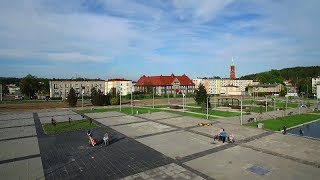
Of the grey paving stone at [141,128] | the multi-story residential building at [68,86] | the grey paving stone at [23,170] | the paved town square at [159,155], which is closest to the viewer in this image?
the grey paving stone at [23,170]

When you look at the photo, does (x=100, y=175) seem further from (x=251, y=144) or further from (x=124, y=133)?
(x=251, y=144)

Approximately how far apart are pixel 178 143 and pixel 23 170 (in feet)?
43.6

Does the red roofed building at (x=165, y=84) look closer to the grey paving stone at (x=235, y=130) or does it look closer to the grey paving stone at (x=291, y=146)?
the grey paving stone at (x=235, y=130)

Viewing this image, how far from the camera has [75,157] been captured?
20.1 metres

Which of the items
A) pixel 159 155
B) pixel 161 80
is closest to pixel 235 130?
pixel 159 155

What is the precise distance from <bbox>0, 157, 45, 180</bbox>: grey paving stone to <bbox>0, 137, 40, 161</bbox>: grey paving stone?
2031 millimetres

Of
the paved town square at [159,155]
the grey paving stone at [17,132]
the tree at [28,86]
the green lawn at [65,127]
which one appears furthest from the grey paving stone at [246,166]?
the tree at [28,86]

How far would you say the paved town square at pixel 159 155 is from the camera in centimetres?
1644

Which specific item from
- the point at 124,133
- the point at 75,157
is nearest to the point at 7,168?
the point at 75,157

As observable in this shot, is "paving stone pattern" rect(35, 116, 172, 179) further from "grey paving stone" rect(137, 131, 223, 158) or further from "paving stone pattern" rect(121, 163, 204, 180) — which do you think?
"grey paving stone" rect(137, 131, 223, 158)

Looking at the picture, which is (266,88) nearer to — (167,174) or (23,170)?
(167,174)

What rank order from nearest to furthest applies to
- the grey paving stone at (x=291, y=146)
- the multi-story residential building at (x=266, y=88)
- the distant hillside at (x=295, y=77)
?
the grey paving stone at (x=291, y=146) < the distant hillside at (x=295, y=77) < the multi-story residential building at (x=266, y=88)

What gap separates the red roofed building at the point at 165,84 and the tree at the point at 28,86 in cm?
4504

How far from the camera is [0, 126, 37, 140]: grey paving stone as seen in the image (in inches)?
1127
